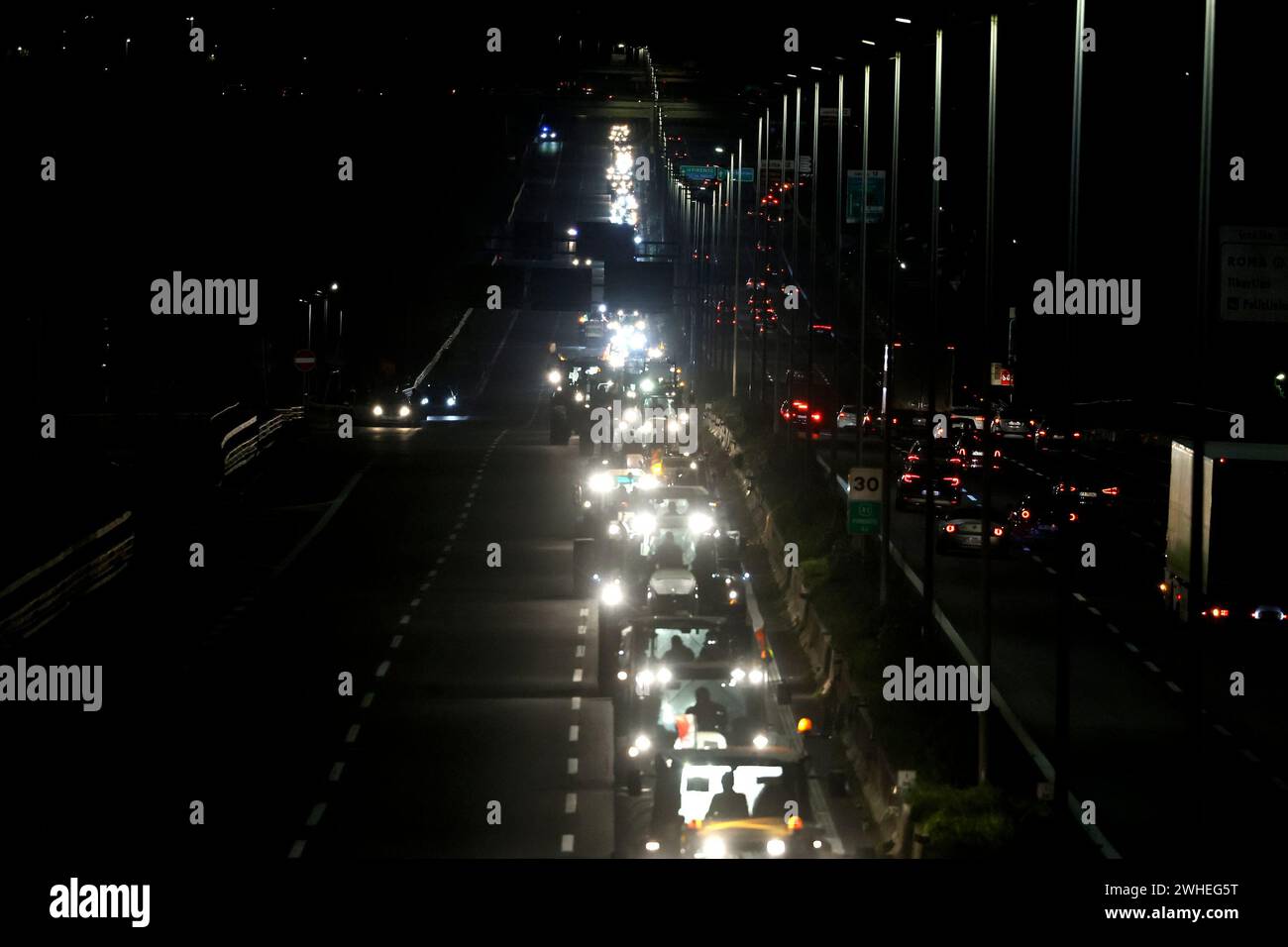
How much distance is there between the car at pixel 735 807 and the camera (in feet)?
49.6

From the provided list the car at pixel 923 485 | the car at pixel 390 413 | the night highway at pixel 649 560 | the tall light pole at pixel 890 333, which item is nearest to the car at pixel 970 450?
the night highway at pixel 649 560

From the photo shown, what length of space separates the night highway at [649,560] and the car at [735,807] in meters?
0.04

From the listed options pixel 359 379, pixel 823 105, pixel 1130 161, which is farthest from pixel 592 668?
pixel 823 105

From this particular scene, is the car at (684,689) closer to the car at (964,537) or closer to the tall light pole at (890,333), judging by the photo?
the tall light pole at (890,333)

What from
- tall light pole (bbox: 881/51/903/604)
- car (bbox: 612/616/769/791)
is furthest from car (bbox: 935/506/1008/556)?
car (bbox: 612/616/769/791)

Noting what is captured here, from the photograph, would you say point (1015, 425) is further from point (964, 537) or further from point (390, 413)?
point (964, 537)

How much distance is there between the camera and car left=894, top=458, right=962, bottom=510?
2040 inches

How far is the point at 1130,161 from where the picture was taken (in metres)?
77.7

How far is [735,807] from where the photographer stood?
1555 cm

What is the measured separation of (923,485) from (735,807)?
125 ft

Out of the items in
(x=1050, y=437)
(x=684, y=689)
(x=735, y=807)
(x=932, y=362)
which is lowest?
(x=1050, y=437)

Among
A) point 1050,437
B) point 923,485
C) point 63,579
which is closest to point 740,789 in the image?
point 63,579
